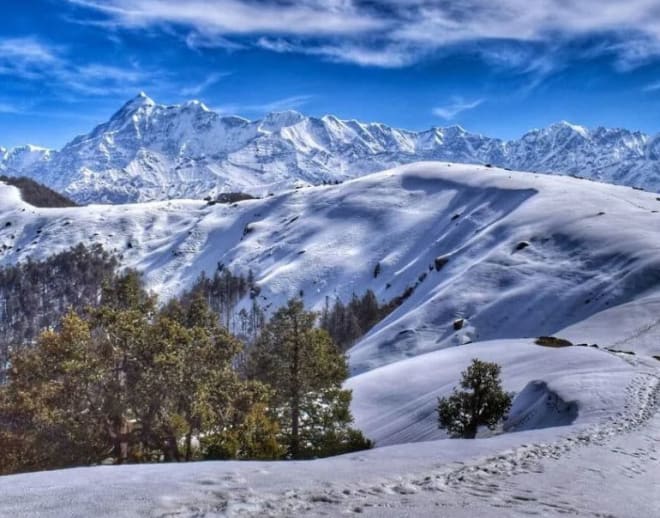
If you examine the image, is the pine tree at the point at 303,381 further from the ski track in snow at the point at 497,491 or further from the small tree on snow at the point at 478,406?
the ski track in snow at the point at 497,491

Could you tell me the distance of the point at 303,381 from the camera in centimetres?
3412

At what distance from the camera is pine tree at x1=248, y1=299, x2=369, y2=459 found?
3244cm

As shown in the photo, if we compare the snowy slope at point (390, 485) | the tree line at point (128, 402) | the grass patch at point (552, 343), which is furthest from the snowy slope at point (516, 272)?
the tree line at point (128, 402)

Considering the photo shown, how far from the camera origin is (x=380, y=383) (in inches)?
1927

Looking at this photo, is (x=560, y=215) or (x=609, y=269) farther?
(x=560, y=215)

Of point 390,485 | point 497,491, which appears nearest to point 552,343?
point 497,491

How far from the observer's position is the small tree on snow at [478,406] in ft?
91.9

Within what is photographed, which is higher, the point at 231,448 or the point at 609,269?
the point at 609,269

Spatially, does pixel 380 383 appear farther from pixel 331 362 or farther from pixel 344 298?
pixel 344 298

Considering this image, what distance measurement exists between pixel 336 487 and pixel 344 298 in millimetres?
152743

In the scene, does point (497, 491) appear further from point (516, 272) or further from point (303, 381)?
point (516, 272)

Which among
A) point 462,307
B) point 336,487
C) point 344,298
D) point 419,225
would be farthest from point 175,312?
point 419,225

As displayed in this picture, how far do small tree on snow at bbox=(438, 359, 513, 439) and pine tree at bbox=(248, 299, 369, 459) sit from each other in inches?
236

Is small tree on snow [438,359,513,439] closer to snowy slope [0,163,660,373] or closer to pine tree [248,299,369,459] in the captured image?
pine tree [248,299,369,459]
